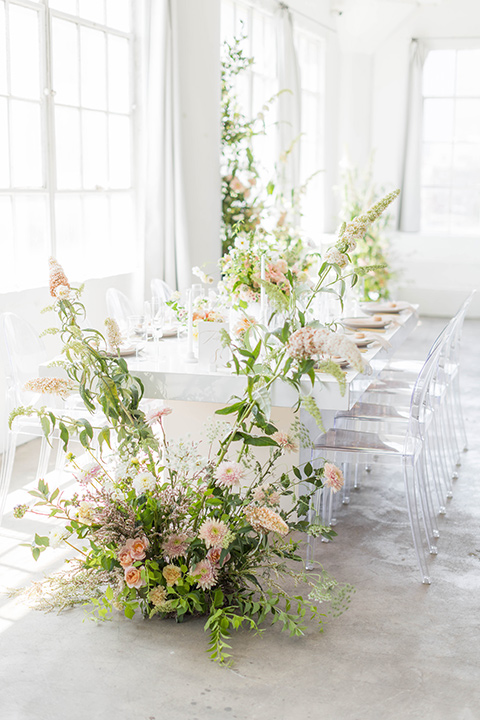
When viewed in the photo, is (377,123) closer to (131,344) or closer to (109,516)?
(131,344)

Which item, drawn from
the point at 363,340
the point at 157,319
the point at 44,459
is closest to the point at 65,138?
the point at 157,319

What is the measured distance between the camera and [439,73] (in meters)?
10.2

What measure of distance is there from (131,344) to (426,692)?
189 cm

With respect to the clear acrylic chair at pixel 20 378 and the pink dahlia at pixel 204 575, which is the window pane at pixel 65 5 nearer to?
the clear acrylic chair at pixel 20 378

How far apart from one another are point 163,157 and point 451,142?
5.55 meters

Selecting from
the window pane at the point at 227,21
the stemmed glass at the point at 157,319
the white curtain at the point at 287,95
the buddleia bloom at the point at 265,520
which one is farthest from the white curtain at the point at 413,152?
the buddleia bloom at the point at 265,520

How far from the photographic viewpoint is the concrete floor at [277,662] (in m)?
2.34

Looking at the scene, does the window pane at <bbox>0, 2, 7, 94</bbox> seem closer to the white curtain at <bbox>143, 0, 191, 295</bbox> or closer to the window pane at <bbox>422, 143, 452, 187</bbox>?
the white curtain at <bbox>143, 0, 191, 295</bbox>

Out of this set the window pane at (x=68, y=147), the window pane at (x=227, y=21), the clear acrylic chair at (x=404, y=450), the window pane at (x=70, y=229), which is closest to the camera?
the clear acrylic chair at (x=404, y=450)

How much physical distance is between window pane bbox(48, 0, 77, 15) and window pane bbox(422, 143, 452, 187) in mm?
6142

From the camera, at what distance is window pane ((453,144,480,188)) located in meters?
10.3

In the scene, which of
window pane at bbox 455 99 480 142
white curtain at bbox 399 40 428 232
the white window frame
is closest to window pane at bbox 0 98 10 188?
white curtain at bbox 399 40 428 232

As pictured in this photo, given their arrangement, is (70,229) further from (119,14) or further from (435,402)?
(435,402)

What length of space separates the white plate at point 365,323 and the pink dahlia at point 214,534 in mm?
1973
